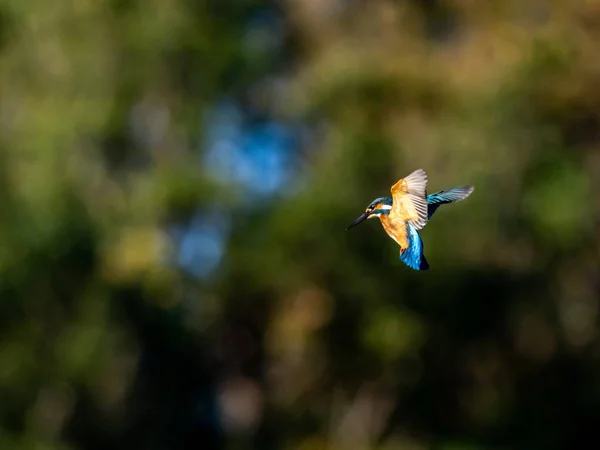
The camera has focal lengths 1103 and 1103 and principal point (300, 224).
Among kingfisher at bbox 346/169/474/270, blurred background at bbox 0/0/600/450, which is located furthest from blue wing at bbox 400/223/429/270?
blurred background at bbox 0/0/600/450

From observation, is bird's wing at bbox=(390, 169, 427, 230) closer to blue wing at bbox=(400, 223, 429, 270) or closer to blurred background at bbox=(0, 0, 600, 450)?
blue wing at bbox=(400, 223, 429, 270)

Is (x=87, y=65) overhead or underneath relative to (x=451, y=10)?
underneath

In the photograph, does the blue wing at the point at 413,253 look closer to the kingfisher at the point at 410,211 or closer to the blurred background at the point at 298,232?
the kingfisher at the point at 410,211

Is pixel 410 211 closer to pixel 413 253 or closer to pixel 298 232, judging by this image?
pixel 413 253

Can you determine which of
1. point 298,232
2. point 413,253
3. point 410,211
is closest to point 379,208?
point 410,211

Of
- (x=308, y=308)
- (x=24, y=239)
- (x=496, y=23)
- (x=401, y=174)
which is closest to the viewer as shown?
(x=24, y=239)

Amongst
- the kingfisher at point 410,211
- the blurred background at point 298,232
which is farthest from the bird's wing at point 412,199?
the blurred background at point 298,232

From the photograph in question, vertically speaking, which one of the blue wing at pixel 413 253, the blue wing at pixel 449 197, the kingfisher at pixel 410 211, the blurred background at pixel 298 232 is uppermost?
the blurred background at pixel 298 232

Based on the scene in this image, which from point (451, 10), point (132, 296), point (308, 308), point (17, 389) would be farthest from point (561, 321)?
point (17, 389)

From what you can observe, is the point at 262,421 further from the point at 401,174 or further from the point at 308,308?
the point at 401,174
